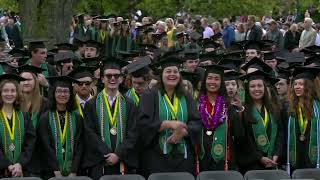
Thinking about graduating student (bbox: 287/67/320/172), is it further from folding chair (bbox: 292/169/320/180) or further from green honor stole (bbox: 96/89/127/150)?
green honor stole (bbox: 96/89/127/150)

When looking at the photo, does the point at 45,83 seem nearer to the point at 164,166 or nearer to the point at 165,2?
the point at 164,166

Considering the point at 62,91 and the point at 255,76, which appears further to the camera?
the point at 255,76

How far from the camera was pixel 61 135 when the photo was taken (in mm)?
7883

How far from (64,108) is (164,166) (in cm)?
135

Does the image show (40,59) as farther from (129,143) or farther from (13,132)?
(129,143)

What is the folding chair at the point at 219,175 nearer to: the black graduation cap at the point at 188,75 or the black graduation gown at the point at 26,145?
the black graduation gown at the point at 26,145

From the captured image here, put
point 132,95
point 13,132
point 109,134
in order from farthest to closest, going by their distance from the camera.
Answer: point 132,95
point 109,134
point 13,132

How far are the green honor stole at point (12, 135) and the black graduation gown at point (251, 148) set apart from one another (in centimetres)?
262

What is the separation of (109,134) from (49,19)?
427 inches

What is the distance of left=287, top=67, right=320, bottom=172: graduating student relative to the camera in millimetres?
8085

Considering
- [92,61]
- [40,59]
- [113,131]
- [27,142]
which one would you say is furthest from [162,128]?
[40,59]

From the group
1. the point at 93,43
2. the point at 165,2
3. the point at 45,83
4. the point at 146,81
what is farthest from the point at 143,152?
the point at 165,2

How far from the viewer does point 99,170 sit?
7.95 m

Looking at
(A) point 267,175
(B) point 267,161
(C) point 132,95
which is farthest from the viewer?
(C) point 132,95
